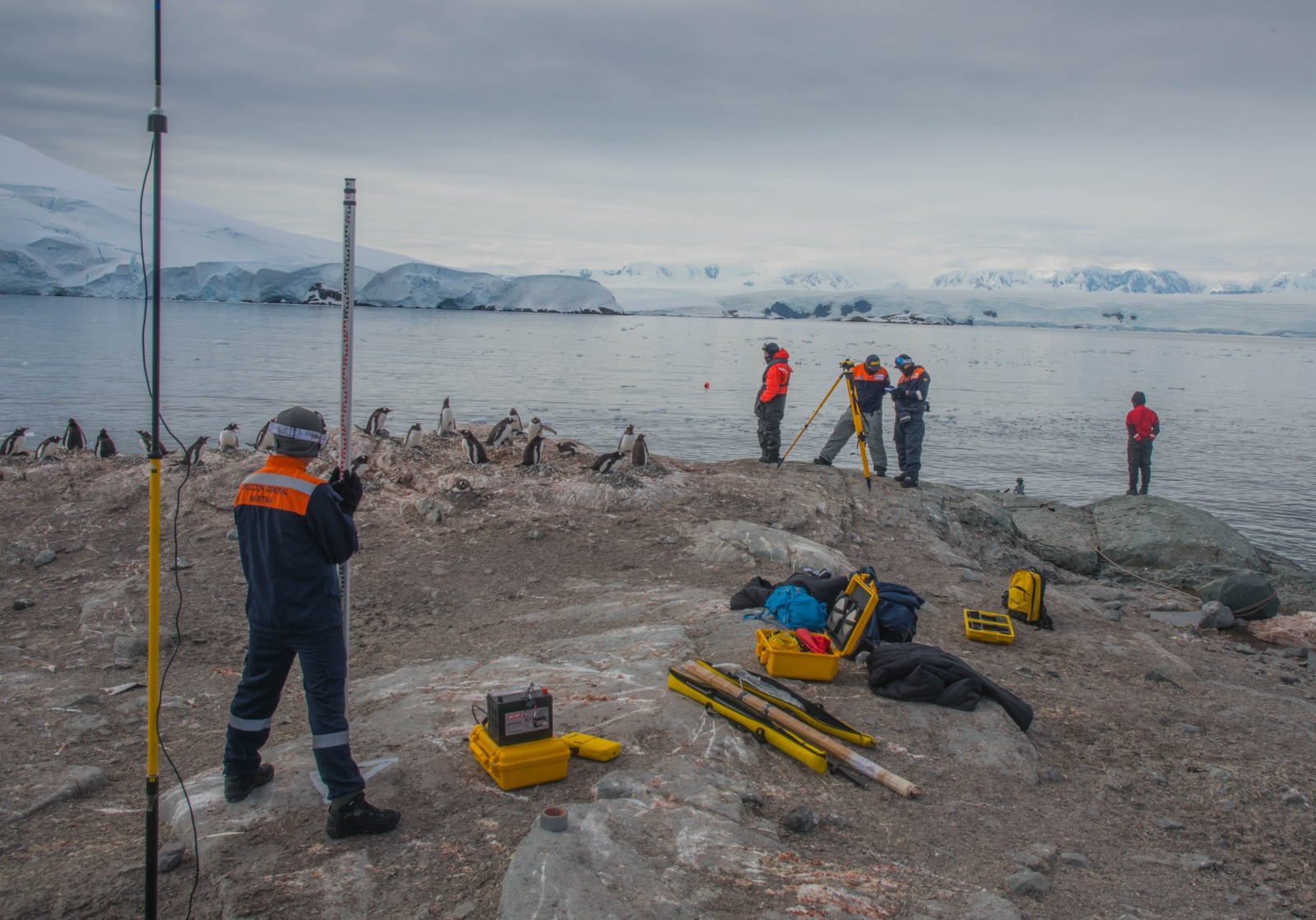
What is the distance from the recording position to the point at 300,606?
4.00 meters

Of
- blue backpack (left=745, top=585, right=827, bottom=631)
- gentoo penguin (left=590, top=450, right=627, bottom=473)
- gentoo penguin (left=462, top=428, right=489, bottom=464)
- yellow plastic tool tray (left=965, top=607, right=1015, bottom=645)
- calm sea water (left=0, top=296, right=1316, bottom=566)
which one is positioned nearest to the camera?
blue backpack (left=745, top=585, right=827, bottom=631)

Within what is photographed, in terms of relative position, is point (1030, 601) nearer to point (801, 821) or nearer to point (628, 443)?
point (801, 821)

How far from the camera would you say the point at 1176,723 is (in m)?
6.27

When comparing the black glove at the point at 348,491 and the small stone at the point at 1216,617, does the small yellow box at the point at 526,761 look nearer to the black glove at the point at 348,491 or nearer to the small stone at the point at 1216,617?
the black glove at the point at 348,491

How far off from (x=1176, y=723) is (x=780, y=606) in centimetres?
289

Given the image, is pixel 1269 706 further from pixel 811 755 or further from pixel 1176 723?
pixel 811 755

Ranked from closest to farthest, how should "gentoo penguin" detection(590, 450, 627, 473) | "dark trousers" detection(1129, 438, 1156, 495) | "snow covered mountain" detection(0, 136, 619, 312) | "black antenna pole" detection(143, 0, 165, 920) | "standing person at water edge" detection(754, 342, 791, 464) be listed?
1. "black antenna pole" detection(143, 0, 165, 920)
2. "gentoo penguin" detection(590, 450, 627, 473)
3. "standing person at water edge" detection(754, 342, 791, 464)
4. "dark trousers" detection(1129, 438, 1156, 495)
5. "snow covered mountain" detection(0, 136, 619, 312)

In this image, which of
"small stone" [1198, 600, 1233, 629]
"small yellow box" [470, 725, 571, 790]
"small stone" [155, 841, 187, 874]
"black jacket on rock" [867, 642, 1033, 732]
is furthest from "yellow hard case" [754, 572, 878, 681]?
"small stone" [1198, 600, 1233, 629]

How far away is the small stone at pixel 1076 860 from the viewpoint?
4324 millimetres

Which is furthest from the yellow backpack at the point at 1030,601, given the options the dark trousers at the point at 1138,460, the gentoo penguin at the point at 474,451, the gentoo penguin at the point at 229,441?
the gentoo penguin at the point at 229,441

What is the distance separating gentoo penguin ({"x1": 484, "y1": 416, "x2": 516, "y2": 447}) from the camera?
1231 cm

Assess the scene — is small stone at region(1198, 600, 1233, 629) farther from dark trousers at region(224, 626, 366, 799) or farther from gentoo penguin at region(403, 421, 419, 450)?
dark trousers at region(224, 626, 366, 799)

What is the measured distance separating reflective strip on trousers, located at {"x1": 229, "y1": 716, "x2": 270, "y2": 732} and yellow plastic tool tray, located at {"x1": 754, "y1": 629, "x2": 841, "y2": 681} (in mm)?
3190

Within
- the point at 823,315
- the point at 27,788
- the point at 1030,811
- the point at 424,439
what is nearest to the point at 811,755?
the point at 1030,811
